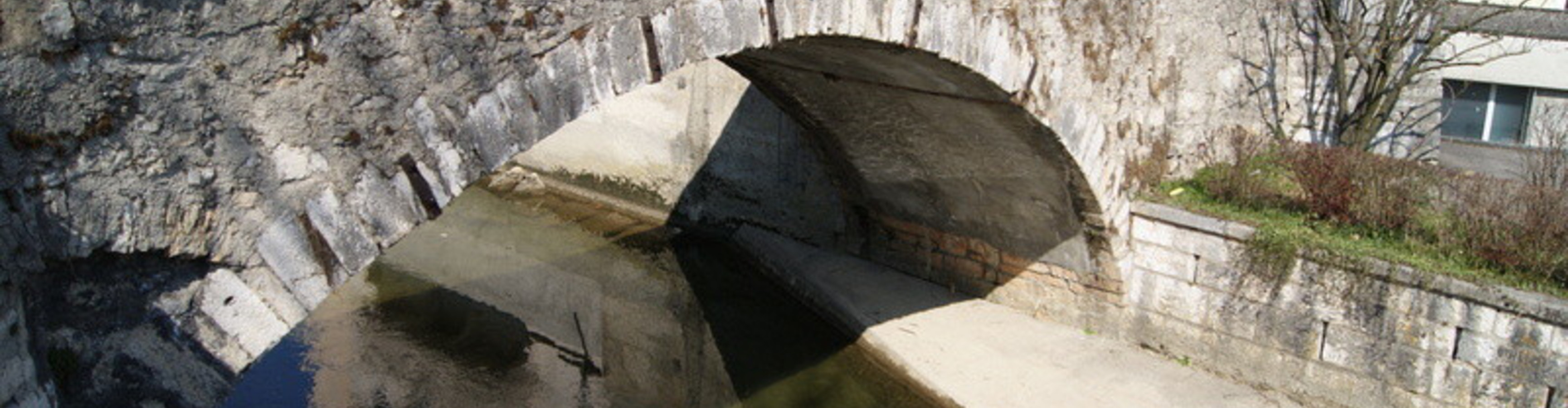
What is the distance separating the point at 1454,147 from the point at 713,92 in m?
7.63

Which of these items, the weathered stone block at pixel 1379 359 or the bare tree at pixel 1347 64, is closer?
the weathered stone block at pixel 1379 359

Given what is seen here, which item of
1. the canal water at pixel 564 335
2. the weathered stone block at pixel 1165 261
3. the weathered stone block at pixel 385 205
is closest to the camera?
the weathered stone block at pixel 385 205

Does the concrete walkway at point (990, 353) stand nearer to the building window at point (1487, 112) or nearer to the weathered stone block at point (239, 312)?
the weathered stone block at point (239, 312)

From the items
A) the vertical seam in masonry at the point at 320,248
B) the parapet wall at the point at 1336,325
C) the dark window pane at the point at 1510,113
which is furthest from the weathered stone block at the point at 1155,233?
the dark window pane at the point at 1510,113

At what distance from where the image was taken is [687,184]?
1184cm

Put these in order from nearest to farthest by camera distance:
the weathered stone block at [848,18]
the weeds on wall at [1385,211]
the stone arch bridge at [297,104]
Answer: the stone arch bridge at [297,104]
the weathered stone block at [848,18]
the weeds on wall at [1385,211]

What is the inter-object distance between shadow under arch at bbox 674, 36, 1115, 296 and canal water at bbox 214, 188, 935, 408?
3.62 ft

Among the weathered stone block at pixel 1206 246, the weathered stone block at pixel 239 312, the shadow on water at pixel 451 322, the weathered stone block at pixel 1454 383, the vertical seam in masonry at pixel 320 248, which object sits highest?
the vertical seam in masonry at pixel 320 248

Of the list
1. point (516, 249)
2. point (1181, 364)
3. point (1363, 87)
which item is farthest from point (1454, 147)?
point (516, 249)

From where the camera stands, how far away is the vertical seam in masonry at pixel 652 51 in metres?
4.51

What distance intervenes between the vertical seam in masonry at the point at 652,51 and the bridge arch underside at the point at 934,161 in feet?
4.01

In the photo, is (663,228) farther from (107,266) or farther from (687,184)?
(107,266)

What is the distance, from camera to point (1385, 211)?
277 inches

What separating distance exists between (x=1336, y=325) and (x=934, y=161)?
2829 mm
